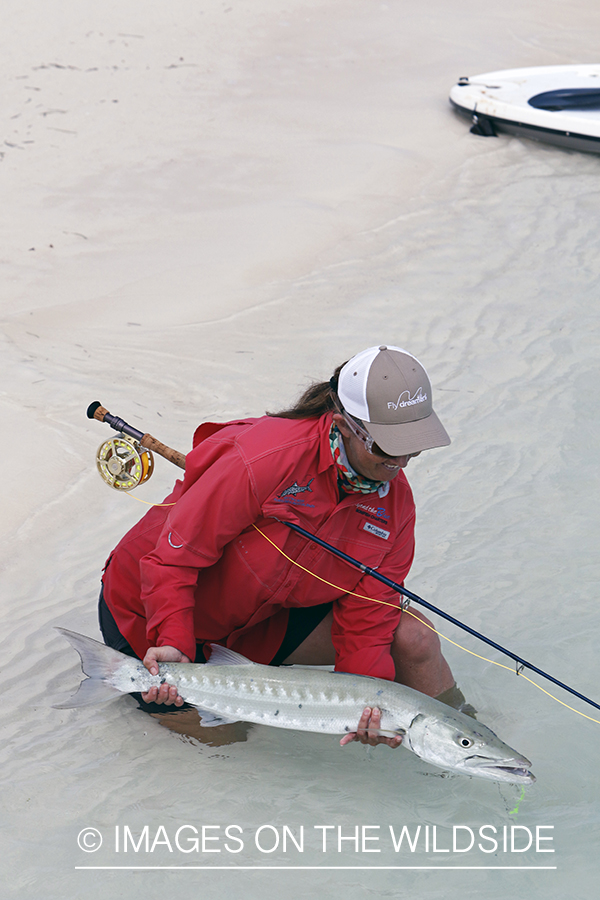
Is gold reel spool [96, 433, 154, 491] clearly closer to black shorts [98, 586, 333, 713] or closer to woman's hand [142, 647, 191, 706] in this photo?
black shorts [98, 586, 333, 713]

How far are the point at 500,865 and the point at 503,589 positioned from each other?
169 centimetres

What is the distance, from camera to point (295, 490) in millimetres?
3146

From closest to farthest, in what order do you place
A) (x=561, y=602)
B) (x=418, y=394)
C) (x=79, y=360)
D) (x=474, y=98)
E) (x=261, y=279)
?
(x=418, y=394)
(x=561, y=602)
(x=79, y=360)
(x=261, y=279)
(x=474, y=98)

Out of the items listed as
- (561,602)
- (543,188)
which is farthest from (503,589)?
(543,188)

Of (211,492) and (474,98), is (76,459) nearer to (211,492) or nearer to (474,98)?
(211,492)

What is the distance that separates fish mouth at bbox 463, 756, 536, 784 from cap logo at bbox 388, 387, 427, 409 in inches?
44.0

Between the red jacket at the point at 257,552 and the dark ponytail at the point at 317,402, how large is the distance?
2.3 inches

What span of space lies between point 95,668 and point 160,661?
26 centimetres

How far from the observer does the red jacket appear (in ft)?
10.1

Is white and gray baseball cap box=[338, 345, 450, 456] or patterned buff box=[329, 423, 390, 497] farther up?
white and gray baseball cap box=[338, 345, 450, 456]

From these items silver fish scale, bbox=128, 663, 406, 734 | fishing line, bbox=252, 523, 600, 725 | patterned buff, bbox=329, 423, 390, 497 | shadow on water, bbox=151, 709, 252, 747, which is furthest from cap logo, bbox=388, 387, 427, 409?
shadow on water, bbox=151, 709, 252, 747

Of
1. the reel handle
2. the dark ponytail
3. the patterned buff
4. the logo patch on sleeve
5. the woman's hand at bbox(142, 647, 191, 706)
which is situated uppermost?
the dark ponytail

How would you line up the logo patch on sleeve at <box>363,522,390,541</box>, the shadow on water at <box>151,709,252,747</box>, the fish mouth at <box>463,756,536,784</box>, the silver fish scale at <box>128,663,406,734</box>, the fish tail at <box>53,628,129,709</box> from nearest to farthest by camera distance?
the fish mouth at <box>463,756,536,784</box>
the silver fish scale at <box>128,663,406,734</box>
the fish tail at <box>53,628,129,709</box>
the logo patch on sleeve at <box>363,522,390,541</box>
the shadow on water at <box>151,709,252,747</box>

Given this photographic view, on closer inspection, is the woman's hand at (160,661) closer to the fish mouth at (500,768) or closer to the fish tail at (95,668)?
the fish tail at (95,668)
